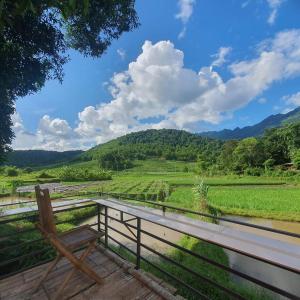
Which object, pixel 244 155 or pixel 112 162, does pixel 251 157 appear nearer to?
pixel 244 155

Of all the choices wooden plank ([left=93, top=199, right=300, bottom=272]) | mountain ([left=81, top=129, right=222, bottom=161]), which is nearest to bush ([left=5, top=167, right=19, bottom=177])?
mountain ([left=81, top=129, right=222, bottom=161])

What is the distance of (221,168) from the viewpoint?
5312 centimetres

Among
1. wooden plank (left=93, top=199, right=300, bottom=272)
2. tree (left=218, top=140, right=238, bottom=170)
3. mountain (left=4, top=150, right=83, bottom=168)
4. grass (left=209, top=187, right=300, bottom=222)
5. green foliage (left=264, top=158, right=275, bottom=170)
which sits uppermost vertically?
mountain (left=4, top=150, right=83, bottom=168)

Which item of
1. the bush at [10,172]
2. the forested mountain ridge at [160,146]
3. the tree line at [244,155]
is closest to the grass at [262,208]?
the tree line at [244,155]

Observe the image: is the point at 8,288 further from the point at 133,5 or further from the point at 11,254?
the point at 133,5

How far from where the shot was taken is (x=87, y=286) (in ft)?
9.04

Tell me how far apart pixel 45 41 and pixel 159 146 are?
93977 millimetres

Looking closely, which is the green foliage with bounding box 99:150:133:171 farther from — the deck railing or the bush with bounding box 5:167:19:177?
the deck railing

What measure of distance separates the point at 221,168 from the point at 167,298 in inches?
2098

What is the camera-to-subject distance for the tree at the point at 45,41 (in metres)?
4.48

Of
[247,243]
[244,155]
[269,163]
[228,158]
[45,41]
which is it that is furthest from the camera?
[228,158]

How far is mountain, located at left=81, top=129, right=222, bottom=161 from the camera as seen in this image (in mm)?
85500

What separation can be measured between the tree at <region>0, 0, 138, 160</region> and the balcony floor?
11.0 ft

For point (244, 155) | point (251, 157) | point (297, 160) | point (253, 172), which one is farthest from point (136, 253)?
point (251, 157)
